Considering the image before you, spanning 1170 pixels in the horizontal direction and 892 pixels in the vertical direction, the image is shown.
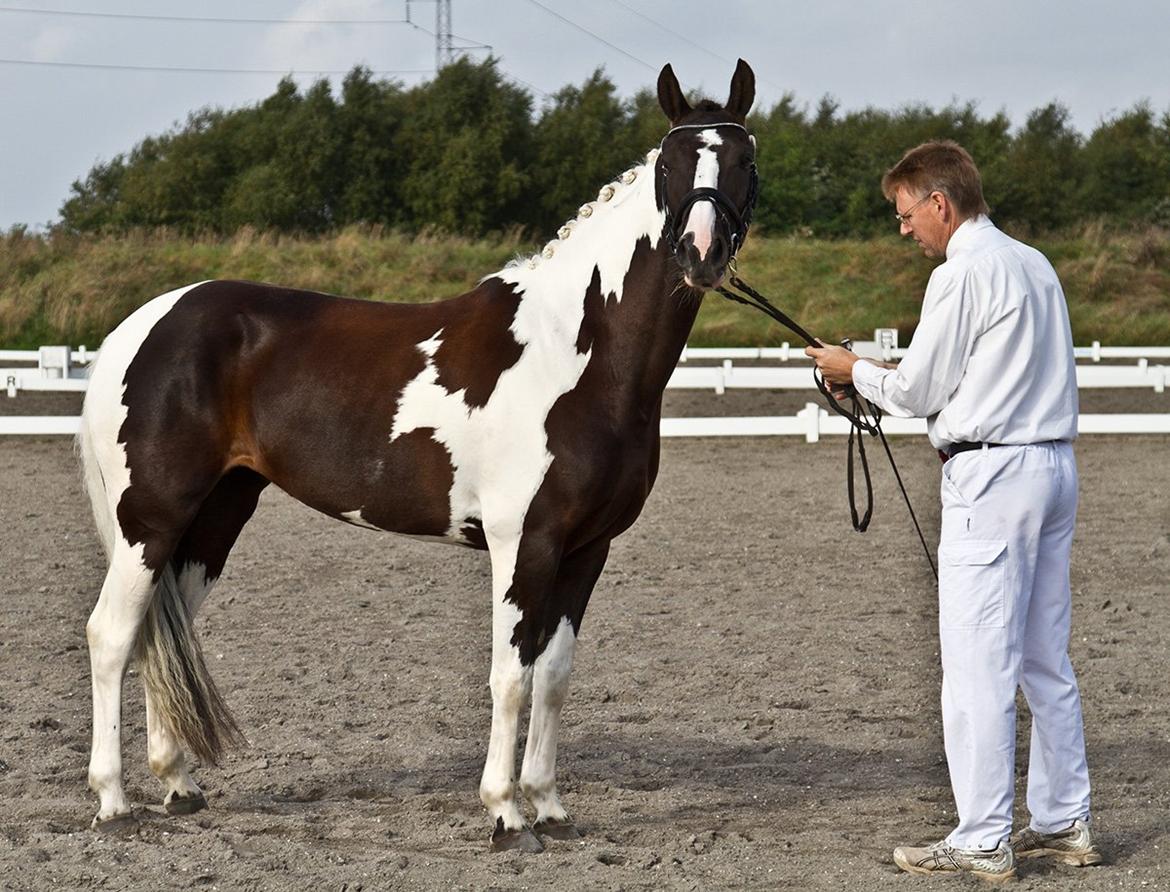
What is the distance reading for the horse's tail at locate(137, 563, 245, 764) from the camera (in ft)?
14.0

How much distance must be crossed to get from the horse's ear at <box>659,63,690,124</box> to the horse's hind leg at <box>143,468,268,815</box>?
1.84 m

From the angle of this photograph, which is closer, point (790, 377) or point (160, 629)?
point (160, 629)

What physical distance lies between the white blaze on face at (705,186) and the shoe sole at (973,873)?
1.72 meters

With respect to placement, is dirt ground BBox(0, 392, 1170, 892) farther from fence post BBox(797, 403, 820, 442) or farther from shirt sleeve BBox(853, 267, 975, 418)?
fence post BBox(797, 403, 820, 442)

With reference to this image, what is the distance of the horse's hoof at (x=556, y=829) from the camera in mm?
3998

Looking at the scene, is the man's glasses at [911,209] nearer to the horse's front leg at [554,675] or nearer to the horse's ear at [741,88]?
the horse's ear at [741,88]

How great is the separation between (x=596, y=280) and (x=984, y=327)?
3.88ft

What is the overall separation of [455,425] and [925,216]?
57.4 inches

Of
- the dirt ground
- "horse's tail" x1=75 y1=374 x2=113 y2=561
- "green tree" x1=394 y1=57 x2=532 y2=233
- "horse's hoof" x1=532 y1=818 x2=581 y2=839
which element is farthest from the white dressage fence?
"green tree" x1=394 y1=57 x2=532 y2=233

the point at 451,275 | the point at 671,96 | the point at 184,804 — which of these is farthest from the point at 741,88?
the point at 451,275

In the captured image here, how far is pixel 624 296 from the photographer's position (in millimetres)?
3996

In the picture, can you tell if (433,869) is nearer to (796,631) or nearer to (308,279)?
(796,631)

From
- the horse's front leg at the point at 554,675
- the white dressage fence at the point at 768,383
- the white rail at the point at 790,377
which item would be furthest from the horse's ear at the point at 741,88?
the white rail at the point at 790,377

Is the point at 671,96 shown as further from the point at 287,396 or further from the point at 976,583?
the point at 976,583
